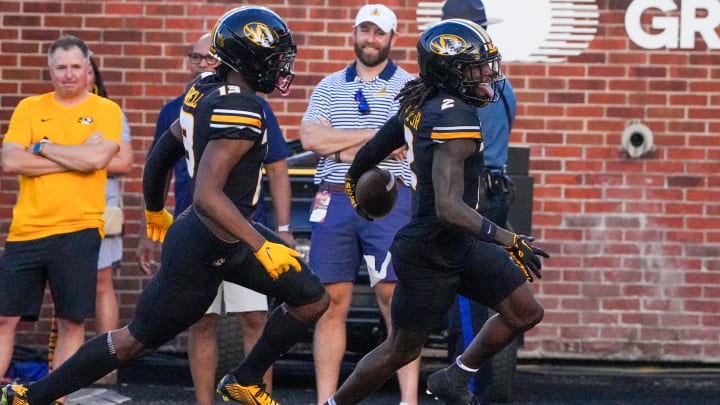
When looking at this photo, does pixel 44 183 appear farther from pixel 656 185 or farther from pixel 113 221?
pixel 656 185

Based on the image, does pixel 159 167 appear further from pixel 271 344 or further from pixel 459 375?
pixel 459 375

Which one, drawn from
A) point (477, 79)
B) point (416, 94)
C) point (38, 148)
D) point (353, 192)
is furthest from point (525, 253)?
point (38, 148)

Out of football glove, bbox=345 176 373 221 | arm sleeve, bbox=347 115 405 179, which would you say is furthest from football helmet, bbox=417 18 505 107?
football glove, bbox=345 176 373 221

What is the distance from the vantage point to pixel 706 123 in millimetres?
11141

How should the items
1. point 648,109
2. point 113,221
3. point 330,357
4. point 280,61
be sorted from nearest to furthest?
point 280,61 → point 330,357 → point 113,221 → point 648,109

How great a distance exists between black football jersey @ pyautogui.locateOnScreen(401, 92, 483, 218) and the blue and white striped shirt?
1.34 metres

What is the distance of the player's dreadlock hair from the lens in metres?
7.38

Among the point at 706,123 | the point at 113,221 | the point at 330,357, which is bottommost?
the point at 330,357

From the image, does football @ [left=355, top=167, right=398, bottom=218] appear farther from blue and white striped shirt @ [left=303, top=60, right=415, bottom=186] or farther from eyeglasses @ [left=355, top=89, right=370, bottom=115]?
eyeglasses @ [left=355, top=89, right=370, bottom=115]

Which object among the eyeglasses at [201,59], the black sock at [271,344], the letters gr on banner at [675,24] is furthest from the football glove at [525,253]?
the letters gr on banner at [675,24]

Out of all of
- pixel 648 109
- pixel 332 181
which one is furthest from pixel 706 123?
pixel 332 181

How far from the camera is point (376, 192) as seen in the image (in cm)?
776

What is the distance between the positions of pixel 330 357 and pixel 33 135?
2130 millimetres

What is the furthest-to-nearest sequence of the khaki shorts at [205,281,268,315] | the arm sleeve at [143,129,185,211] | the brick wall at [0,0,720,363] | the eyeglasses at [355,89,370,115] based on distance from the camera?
1. the brick wall at [0,0,720,363]
2. the eyeglasses at [355,89,370,115]
3. the khaki shorts at [205,281,268,315]
4. the arm sleeve at [143,129,185,211]
